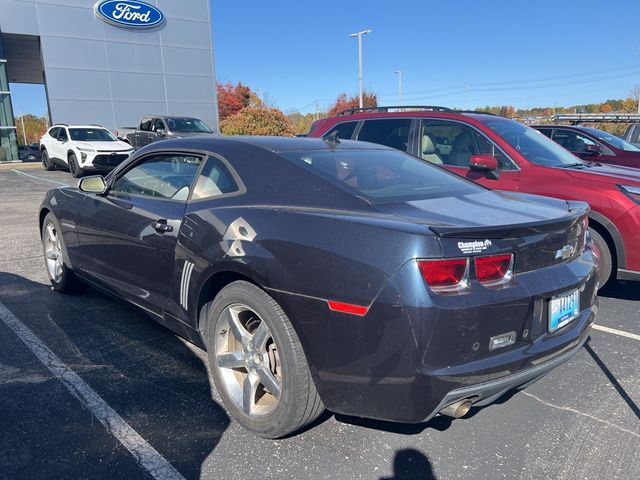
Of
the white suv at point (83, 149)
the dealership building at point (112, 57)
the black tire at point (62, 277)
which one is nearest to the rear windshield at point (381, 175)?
the black tire at point (62, 277)

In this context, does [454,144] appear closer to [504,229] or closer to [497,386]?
[504,229]

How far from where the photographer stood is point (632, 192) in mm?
4508

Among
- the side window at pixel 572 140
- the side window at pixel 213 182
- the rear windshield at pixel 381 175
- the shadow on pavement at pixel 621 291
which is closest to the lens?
the rear windshield at pixel 381 175

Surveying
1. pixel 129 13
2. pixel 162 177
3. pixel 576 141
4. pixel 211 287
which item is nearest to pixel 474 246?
pixel 211 287

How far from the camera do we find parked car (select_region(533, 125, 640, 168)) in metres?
8.30

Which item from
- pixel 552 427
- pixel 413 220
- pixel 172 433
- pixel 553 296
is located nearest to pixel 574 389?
pixel 552 427

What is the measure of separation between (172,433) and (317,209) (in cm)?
138

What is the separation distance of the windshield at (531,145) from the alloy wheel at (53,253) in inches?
178

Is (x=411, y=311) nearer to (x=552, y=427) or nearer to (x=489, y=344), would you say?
(x=489, y=344)

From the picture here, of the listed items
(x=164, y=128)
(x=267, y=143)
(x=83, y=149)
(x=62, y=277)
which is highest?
(x=164, y=128)

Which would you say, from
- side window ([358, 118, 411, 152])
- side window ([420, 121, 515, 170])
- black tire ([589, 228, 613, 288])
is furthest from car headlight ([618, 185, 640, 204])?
side window ([358, 118, 411, 152])

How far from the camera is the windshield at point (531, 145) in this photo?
17.3ft

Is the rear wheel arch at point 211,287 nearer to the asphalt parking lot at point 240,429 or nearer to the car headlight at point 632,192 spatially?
the asphalt parking lot at point 240,429

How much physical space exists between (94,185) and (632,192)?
458cm
